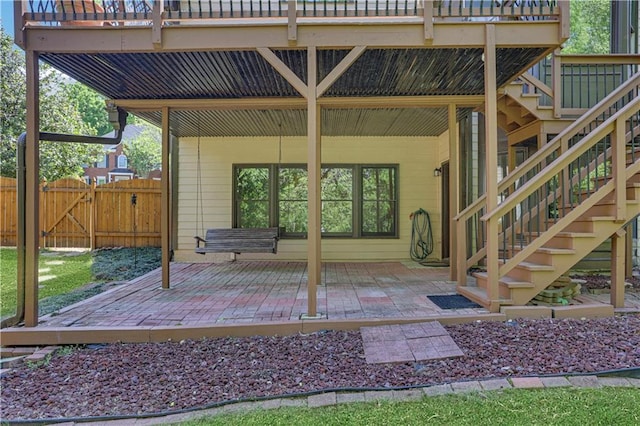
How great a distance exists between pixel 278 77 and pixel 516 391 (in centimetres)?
394

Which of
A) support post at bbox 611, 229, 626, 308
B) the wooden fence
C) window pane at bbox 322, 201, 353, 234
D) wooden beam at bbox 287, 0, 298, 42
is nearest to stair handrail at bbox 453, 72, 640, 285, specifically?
support post at bbox 611, 229, 626, 308

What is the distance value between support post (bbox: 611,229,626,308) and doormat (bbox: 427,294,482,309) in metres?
1.33

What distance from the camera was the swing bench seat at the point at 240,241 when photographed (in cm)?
637

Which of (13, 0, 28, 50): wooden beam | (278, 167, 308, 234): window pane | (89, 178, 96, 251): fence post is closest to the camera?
(13, 0, 28, 50): wooden beam

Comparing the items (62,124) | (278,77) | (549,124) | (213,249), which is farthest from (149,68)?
(62,124)

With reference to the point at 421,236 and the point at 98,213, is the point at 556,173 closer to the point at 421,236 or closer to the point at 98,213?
the point at 421,236

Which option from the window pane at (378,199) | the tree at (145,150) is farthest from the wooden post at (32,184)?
the tree at (145,150)

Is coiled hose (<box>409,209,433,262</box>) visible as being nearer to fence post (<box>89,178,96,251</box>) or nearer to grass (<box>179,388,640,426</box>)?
grass (<box>179,388,640,426</box>)

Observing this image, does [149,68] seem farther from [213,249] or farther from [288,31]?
[213,249]

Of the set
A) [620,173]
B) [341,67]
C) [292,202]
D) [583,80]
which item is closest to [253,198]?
[292,202]

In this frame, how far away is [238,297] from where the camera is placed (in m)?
4.58

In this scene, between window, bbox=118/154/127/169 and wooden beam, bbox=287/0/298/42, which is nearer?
wooden beam, bbox=287/0/298/42

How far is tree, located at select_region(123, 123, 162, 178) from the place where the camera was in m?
25.5

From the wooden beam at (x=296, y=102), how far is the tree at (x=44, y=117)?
8499 mm
